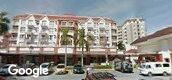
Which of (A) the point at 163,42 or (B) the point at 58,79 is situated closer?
(A) the point at 163,42


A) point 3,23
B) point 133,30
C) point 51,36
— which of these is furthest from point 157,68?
point 133,30

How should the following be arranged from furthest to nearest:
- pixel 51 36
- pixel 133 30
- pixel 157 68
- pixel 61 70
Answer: pixel 133 30
pixel 51 36
pixel 61 70
pixel 157 68

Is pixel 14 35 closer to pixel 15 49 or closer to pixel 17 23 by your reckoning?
pixel 17 23

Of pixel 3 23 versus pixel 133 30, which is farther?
pixel 133 30

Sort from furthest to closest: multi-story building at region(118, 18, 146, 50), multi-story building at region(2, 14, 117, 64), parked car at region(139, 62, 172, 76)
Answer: multi-story building at region(118, 18, 146, 50) < multi-story building at region(2, 14, 117, 64) < parked car at region(139, 62, 172, 76)

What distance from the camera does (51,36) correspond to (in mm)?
83188

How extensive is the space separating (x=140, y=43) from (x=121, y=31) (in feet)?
552

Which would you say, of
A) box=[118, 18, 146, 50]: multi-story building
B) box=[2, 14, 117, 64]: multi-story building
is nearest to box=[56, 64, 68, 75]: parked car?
box=[2, 14, 117, 64]: multi-story building

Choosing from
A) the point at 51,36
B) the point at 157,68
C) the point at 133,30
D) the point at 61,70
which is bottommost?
the point at 61,70

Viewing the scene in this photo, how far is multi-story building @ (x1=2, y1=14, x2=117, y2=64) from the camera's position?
6719 cm

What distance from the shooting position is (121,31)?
574ft

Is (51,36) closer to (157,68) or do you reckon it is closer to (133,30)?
(157,68)

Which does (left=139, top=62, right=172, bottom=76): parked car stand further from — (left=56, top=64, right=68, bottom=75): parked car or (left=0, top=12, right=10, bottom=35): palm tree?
(left=0, top=12, right=10, bottom=35): palm tree

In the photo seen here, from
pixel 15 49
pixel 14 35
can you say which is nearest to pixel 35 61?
pixel 15 49
